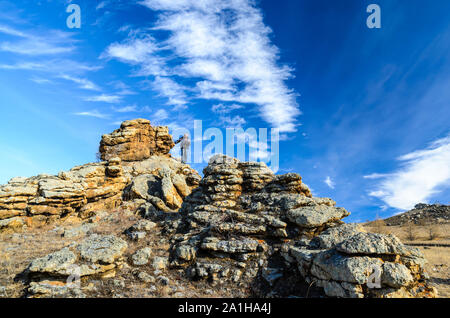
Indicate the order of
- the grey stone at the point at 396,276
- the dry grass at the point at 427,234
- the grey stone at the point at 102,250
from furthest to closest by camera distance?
the dry grass at the point at 427,234, the grey stone at the point at 102,250, the grey stone at the point at 396,276

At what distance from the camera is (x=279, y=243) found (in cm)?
1252

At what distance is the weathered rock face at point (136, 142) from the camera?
35250 millimetres

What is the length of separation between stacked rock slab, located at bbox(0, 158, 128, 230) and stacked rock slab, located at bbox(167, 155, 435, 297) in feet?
38.6

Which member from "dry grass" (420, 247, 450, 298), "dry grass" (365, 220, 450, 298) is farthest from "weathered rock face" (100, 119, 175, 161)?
"dry grass" (365, 220, 450, 298)

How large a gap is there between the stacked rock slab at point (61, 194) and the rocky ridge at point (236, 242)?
0.08 meters

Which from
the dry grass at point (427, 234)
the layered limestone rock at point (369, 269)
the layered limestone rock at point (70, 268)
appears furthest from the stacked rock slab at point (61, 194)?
the dry grass at point (427, 234)

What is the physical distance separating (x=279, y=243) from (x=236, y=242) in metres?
2.37

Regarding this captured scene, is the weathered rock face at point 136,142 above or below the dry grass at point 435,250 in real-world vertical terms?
above

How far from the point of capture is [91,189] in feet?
79.9

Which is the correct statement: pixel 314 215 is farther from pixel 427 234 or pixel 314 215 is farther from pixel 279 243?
pixel 427 234

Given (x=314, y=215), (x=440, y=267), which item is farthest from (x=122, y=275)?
(x=440, y=267)

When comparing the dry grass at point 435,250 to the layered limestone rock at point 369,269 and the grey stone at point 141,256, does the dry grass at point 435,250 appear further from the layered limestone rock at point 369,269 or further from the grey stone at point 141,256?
the grey stone at point 141,256

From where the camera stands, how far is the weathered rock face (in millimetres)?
35250
